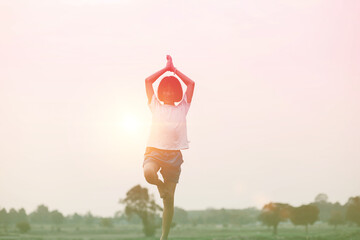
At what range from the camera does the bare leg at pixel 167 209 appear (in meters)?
9.30

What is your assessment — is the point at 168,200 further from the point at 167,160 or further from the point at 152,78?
the point at 152,78

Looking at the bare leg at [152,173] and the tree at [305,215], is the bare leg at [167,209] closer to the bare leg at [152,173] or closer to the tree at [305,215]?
the bare leg at [152,173]

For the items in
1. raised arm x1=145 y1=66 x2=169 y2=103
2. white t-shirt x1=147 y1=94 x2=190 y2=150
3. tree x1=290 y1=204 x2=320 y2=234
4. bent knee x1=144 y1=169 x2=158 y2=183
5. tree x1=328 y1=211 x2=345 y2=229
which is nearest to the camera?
bent knee x1=144 y1=169 x2=158 y2=183

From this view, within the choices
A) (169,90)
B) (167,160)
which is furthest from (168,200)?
(169,90)

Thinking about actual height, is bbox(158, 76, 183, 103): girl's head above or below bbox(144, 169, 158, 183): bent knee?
above

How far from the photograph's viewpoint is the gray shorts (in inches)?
356

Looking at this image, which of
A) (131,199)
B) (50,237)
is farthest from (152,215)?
(50,237)

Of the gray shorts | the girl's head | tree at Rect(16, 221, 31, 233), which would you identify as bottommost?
tree at Rect(16, 221, 31, 233)

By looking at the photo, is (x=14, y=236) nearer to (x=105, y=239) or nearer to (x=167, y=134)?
(x=105, y=239)

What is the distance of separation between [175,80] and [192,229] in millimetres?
45862

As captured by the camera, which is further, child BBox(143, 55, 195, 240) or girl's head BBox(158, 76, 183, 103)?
girl's head BBox(158, 76, 183, 103)

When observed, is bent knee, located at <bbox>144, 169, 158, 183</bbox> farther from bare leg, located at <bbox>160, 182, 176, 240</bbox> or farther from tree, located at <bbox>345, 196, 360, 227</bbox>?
tree, located at <bbox>345, 196, 360, 227</bbox>

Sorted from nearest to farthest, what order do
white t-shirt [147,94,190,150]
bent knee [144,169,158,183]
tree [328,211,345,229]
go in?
bent knee [144,169,158,183] → white t-shirt [147,94,190,150] → tree [328,211,345,229]

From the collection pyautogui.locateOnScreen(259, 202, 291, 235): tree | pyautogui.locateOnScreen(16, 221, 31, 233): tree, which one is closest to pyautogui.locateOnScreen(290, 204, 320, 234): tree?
pyautogui.locateOnScreen(259, 202, 291, 235): tree
